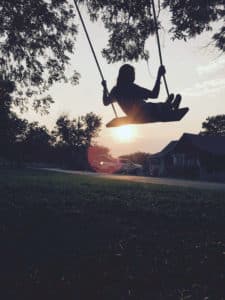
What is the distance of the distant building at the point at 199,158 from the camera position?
146ft

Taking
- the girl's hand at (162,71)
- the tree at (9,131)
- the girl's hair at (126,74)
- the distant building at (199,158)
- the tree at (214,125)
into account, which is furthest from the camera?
the tree at (214,125)

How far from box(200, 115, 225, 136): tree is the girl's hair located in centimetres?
→ 9607

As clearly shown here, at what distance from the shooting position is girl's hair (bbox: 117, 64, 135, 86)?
701 cm

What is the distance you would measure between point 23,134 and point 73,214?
208 feet

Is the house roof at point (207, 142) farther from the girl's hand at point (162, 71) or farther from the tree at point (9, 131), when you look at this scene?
A: the girl's hand at point (162, 71)

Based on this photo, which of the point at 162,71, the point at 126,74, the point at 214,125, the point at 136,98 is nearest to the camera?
the point at 162,71

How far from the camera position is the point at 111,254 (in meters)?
5.89

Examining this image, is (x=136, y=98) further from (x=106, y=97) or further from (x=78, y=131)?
(x=78, y=131)

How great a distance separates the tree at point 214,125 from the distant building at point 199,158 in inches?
1958

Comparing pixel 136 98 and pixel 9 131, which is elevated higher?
pixel 9 131

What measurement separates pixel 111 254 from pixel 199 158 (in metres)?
42.1

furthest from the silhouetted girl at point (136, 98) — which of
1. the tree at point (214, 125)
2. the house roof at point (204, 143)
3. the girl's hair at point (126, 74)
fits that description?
the tree at point (214, 125)

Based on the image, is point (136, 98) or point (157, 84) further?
point (136, 98)

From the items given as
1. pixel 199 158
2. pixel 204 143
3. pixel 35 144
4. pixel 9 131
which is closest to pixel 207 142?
pixel 204 143
